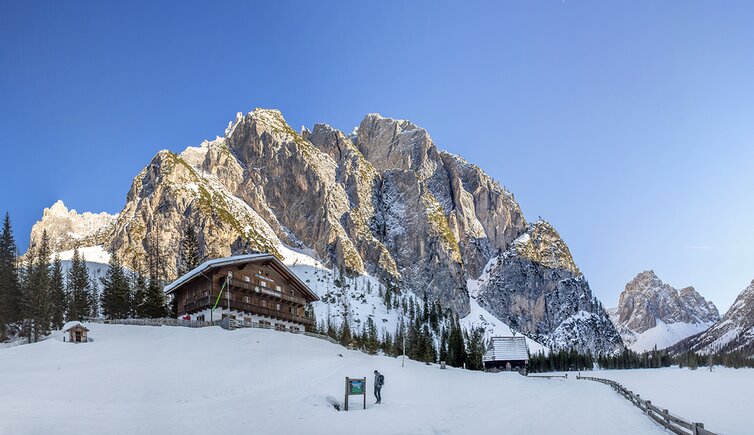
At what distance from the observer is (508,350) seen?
115000 millimetres

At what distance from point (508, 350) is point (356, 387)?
98.4 m

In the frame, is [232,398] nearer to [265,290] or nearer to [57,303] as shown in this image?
[265,290]

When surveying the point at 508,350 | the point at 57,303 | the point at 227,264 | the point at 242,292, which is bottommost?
the point at 508,350

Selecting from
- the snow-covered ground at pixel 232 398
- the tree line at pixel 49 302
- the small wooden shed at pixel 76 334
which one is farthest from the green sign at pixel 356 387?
the tree line at pixel 49 302

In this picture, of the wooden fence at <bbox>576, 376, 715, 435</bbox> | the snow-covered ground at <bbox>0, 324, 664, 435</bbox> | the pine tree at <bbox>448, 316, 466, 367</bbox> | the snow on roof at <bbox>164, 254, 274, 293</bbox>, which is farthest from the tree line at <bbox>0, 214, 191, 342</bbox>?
the wooden fence at <bbox>576, 376, 715, 435</bbox>

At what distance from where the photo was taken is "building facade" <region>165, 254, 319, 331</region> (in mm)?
61938

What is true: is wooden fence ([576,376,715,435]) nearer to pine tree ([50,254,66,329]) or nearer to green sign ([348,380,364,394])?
green sign ([348,380,364,394])

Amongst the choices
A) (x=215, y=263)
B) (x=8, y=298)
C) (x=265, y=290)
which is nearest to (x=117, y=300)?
(x=8, y=298)

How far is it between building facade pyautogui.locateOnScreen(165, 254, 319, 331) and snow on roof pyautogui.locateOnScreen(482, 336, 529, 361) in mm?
56388

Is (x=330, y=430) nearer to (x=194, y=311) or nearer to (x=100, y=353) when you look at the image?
(x=100, y=353)

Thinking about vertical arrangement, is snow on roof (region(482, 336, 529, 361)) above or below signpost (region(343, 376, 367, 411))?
below

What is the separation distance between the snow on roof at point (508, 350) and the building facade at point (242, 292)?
5639 centimetres

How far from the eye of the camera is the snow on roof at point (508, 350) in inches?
4503

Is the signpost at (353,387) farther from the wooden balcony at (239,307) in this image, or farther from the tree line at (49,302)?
the tree line at (49,302)
